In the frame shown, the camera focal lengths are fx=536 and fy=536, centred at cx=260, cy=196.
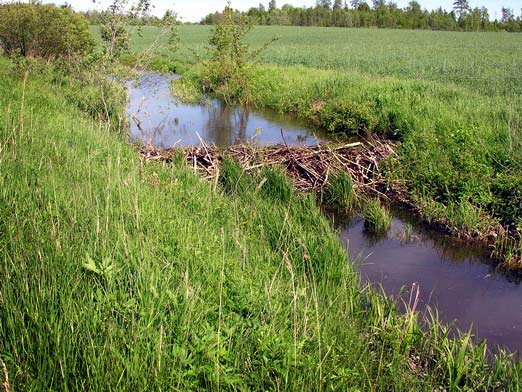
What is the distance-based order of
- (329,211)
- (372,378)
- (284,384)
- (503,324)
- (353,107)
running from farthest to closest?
(353,107), (329,211), (503,324), (372,378), (284,384)

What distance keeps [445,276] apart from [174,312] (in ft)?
14.9

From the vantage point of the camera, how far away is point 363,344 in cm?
399

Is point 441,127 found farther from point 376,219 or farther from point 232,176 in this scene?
point 232,176

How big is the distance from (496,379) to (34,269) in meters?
3.45

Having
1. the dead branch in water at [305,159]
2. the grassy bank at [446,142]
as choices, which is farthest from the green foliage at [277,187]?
the grassy bank at [446,142]

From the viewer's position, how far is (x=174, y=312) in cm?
326

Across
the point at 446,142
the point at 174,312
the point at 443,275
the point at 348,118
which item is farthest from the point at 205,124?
the point at 174,312

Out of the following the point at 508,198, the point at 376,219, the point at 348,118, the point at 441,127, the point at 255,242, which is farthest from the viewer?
the point at 348,118

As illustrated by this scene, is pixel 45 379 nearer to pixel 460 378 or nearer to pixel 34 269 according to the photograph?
pixel 34 269

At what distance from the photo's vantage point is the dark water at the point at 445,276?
5.58 meters

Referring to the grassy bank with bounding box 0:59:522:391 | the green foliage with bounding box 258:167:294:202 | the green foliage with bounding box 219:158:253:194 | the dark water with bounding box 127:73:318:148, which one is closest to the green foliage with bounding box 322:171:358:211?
the green foliage with bounding box 258:167:294:202

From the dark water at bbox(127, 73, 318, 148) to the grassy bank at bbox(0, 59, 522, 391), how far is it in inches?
294

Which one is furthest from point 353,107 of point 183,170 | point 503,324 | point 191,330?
point 191,330

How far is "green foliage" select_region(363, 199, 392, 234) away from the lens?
821 centimetres
